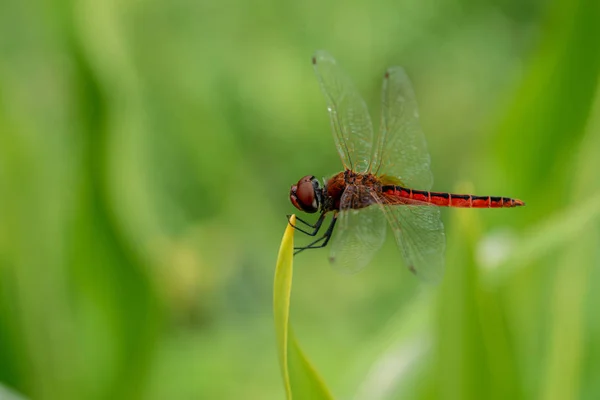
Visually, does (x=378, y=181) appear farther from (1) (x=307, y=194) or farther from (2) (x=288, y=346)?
(2) (x=288, y=346)

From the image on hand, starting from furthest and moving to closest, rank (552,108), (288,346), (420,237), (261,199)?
(261,199) < (552,108) < (420,237) < (288,346)

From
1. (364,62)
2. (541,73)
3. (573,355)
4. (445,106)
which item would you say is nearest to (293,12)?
(364,62)

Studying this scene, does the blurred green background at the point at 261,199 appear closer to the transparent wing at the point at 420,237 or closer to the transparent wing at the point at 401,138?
the transparent wing at the point at 420,237

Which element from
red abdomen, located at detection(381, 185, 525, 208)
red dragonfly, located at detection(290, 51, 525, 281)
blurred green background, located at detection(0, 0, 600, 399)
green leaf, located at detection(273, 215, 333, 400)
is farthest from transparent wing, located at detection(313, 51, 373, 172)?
green leaf, located at detection(273, 215, 333, 400)

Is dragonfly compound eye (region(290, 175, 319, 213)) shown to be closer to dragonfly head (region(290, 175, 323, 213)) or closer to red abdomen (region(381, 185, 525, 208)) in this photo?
dragonfly head (region(290, 175, 323, 213))

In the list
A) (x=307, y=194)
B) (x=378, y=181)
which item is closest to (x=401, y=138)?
(x=378, y=181)

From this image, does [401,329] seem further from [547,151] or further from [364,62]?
[364,62]
